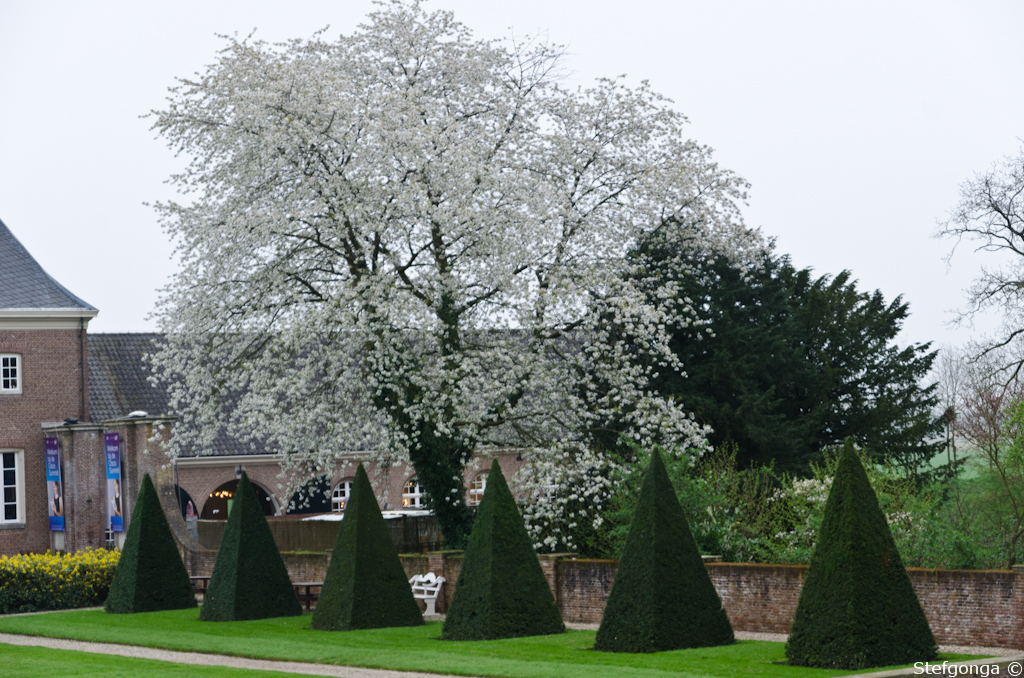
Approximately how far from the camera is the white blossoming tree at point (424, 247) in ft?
70.7

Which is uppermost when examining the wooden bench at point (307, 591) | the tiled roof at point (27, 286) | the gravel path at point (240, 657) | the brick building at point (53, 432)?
the tiled roof at point (27, 286)

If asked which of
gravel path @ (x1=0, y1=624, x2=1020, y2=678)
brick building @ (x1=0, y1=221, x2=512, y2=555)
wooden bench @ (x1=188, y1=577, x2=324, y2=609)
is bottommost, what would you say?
gravel path @ (x1=0, y1=624, x2=1020, y2=678)

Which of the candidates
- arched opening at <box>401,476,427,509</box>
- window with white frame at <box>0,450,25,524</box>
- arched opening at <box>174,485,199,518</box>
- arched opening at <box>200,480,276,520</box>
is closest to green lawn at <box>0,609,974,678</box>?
window with white frame at <box>0,450,25,524</box>

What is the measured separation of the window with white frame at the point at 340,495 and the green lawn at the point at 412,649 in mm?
17487

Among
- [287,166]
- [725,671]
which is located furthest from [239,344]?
[725,671]

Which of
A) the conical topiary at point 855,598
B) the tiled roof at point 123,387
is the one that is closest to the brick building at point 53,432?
the tiled roof at point 123,387

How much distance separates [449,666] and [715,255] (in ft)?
47.1

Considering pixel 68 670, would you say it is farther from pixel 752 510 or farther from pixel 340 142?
pixel 752 510

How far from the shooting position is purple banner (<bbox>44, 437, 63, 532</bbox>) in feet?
99.9

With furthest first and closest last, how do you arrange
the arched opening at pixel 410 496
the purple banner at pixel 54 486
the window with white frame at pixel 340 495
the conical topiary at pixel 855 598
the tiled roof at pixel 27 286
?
the arched opening at pixel 410 496, the window with white frame at pixel 340 495, the tiled roof at pixel 27 286, the purple banner at pixel 54 486, the conical topiary at pixel 855 598

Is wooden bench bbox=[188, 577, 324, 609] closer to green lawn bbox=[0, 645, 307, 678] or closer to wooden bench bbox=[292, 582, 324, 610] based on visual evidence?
wooden bench bbox=[292, 582, 324, 610]

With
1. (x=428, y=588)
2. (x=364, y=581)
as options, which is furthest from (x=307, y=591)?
(x=364, y=581)

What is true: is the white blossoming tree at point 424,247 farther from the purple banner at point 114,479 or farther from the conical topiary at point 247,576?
the purple banner at point 114,479

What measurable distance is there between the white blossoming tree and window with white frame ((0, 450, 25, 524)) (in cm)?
920
